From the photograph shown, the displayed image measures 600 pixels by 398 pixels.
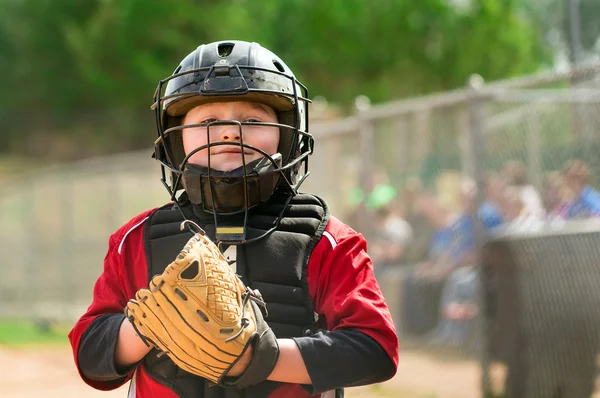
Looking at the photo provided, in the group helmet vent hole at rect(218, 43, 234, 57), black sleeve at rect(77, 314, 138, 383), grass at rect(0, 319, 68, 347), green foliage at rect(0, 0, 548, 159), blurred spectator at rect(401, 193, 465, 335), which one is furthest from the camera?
green foliage at rect(0, 0, 548, 159)

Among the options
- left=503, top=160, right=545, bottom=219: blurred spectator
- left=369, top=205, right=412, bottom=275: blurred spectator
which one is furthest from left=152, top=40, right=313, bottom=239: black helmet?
left=369, top=205, right=412, bottom=275: blurred spectator

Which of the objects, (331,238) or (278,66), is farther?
(278,66)

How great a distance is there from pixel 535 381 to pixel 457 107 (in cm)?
225

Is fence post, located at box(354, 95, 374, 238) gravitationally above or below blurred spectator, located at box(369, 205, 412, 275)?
above

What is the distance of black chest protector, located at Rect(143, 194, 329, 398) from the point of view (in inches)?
104

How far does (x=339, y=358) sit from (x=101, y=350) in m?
0.69

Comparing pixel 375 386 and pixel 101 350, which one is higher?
pixel 101 350

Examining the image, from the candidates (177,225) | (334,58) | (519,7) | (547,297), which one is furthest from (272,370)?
(519,7)

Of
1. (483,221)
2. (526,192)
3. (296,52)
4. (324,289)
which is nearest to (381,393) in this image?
(483,221)

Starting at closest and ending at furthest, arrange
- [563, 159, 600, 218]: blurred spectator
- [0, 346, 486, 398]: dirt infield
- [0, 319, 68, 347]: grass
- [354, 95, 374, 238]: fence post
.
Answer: [563, 159, 600, 218]: blurred spectator < [0, 346, 486, 398]: dirt infield < [354, 95, 374, 238]: fence post < [0, 319, 68, 347]: grass

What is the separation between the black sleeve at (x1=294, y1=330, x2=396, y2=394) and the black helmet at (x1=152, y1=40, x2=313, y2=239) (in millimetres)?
453

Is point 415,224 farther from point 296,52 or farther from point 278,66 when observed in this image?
point 296,52

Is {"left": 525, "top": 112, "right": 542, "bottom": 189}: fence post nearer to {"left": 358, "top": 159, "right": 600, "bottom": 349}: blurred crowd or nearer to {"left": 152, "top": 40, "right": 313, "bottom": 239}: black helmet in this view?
{"left": 358, "top": 159, "right": 600, "bottom": 349}: blurred crowd

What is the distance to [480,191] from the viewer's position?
6598mm
